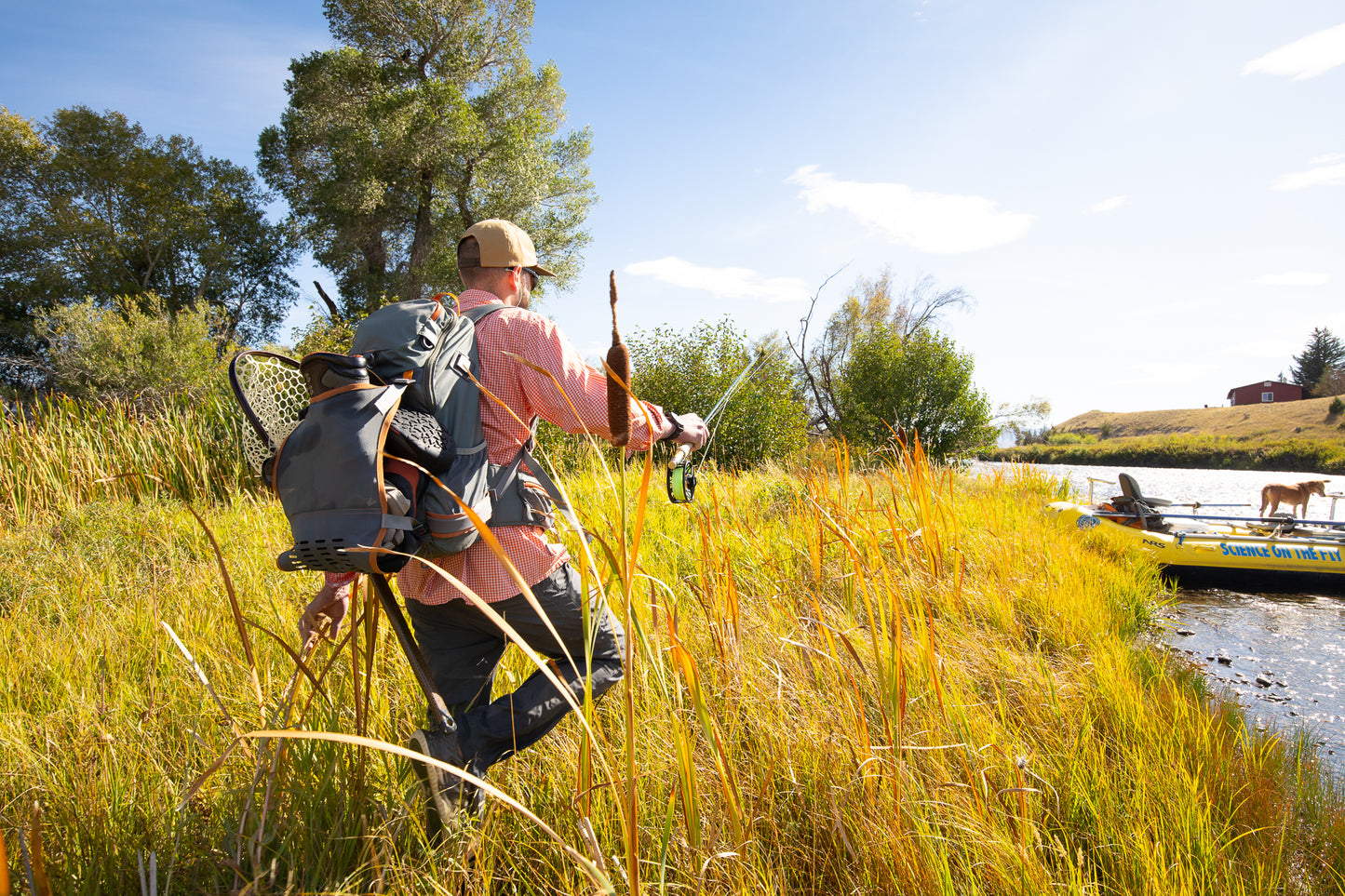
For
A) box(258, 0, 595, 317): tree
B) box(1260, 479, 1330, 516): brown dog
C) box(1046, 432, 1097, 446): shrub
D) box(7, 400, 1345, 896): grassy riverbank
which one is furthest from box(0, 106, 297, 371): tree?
box(1046, 432, 1097, 446): shrub

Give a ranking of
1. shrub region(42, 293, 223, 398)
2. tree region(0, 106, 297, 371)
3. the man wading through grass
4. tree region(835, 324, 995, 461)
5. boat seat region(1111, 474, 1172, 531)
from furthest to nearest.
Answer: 1. tree region(0, 106, 297, 371)
2. shrub region(42, 293, 223, 398)
3. tree region(835, 324, 995, 461)
4. boat seat region(1111, 474, 1172, 531)
5. the man wading through grass

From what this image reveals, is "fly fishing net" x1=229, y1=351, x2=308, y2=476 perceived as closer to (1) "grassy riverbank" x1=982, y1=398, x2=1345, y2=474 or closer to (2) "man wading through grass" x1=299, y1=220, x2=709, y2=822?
(2) "man wading through grass" x1=299, y1=220, x2=709, y2=822

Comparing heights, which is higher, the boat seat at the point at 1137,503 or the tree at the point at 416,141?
the tree at the point at 416,141

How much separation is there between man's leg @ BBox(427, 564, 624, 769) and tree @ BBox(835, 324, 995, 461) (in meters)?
11.0

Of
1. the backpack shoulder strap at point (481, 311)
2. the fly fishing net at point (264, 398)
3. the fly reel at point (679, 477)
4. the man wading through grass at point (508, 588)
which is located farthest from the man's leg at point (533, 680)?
the backpack shoulder strap at point (481, 311)

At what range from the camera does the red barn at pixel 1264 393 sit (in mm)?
47594

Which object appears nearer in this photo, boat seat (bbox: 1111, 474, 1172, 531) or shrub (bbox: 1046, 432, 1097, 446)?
boat seat (bbox: 1111, 474, 1172, 531)

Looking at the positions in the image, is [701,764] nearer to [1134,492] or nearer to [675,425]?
[675,425]

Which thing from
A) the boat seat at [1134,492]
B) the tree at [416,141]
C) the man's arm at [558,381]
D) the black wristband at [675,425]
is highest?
the tree at [416,141]

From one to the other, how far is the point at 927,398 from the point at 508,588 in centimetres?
Result: 1208

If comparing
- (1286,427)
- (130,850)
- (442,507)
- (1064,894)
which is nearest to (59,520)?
(130,850)

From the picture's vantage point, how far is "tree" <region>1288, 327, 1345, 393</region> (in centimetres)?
4312

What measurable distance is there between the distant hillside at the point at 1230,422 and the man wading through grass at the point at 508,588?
37204 millimetres

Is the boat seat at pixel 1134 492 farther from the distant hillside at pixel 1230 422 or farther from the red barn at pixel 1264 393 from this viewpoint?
the red barn at pixel 1264 393
